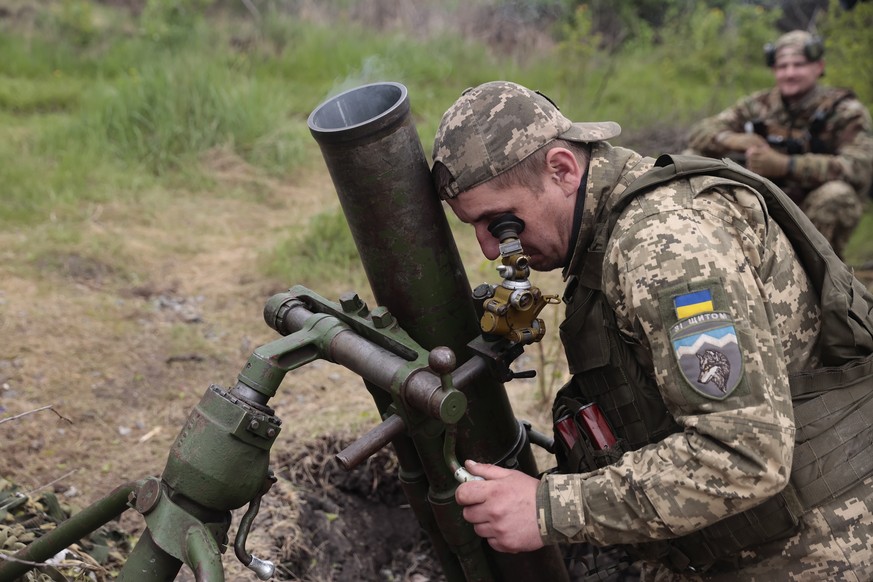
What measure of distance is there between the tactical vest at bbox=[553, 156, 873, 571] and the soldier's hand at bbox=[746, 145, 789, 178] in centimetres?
427

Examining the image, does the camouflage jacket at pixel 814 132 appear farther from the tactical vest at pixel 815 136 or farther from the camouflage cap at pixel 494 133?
the camouflage cap at pixel 494 133

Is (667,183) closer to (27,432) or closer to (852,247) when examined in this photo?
(27,432)

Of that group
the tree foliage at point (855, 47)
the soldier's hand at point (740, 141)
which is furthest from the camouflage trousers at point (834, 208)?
the tree foliage at point (855, 47)

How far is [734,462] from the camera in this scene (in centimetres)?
180

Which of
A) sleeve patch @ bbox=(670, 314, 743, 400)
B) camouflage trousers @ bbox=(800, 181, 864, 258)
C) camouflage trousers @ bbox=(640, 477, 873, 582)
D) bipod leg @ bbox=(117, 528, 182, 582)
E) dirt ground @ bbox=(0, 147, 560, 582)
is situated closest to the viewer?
sleeve patch @ bbox=(670, 314, 743, 400)

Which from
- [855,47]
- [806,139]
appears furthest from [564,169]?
[855,47]

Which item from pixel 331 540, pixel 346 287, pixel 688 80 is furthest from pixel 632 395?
pixel 688 80

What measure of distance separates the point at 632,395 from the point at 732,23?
10.9m

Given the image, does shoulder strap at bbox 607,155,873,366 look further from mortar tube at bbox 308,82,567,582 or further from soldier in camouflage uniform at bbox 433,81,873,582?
mortar tube at bbox 308,82,567,582

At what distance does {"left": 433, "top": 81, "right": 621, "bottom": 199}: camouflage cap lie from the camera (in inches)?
84.7

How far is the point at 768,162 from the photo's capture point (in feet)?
20.4

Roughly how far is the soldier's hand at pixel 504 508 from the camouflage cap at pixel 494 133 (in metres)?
0.75

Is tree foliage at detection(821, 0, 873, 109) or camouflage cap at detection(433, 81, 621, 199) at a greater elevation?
camouflage cap at detection(433, 81, 621, 199)

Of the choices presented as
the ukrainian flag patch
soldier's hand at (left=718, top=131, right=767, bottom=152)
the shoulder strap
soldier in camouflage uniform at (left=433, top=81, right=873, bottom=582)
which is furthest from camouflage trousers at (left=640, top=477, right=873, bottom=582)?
soldier's hand at (left=718, top=131, right=767, bottom=152)
